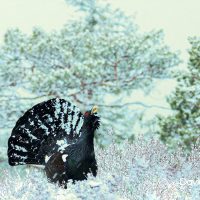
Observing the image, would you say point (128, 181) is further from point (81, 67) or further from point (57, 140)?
point (81, 67)

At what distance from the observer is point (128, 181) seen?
655 centimetres

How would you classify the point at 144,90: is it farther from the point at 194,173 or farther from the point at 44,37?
the point at 194,173

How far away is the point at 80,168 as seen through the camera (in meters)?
6.76

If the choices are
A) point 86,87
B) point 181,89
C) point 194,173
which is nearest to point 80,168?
point 194,173

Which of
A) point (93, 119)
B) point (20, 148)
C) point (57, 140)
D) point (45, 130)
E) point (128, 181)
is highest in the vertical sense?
point (93, 119)

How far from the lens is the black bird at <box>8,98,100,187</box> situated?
6.79m

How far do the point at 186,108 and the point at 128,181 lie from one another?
6.42 meters

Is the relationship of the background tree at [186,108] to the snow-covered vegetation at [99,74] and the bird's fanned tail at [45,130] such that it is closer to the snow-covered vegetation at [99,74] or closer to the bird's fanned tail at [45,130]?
the snow-covered vegetation at [99,74]

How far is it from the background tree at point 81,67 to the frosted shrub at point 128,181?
646cm

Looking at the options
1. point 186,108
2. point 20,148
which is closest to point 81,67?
point 186,108

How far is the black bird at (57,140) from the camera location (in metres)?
6.79

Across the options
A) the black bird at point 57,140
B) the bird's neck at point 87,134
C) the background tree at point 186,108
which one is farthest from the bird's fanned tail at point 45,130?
the background tree at point 186,108

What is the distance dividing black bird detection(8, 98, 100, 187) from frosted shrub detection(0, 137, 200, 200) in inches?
10.6

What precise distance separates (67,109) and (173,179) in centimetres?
181
